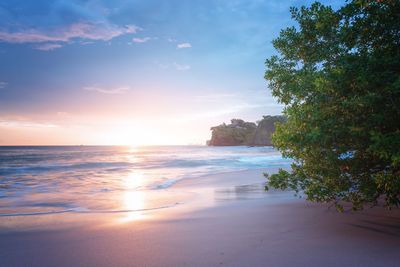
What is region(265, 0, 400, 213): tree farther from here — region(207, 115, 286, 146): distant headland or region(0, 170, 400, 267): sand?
region(207, 115, 286, 146): distant headland

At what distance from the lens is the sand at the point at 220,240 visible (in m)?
5.38

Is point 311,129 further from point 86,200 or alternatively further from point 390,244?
point 86,200

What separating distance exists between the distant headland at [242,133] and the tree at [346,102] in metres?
143

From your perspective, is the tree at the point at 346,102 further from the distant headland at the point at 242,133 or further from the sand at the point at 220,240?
the distant headland at the point at 242,133

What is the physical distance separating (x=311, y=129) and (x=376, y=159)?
1.83m

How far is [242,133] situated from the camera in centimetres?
17888

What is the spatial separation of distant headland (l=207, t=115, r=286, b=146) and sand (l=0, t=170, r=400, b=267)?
142 metres

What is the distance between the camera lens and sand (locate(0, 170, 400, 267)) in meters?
5.38

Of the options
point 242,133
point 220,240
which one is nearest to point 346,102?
point 220,240

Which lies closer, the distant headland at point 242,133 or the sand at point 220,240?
the sand at point 220,240

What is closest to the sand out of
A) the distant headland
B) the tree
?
the tree

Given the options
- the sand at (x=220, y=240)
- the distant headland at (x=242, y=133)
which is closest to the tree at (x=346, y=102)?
the sand at (x=220, y=240)

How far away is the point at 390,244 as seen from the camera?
19.2 feet

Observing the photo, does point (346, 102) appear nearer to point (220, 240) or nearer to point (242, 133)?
point (220, 240)
